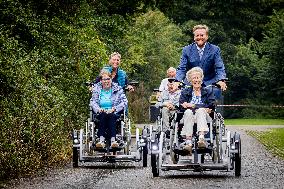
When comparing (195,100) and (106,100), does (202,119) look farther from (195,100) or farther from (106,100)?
(106,100)

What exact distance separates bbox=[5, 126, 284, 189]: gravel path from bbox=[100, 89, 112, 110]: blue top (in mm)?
993

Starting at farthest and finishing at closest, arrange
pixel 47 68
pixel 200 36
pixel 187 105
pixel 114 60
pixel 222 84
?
pixel 47 68, pixel 114 60, pixel 200 36, pixel 222 84, pixel 187 105

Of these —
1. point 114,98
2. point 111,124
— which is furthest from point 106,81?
point 111,124

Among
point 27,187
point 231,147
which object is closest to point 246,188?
point 231,147

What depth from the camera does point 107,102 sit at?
13.5 m

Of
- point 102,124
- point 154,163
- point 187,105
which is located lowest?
point 154,163

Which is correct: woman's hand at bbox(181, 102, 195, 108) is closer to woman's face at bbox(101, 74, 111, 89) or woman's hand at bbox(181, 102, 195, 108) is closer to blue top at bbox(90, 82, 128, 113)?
blue top at bbox(90, 82, 128, 113)

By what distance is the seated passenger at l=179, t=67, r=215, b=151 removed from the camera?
10.7m

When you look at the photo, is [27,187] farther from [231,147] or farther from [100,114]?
[100,114]

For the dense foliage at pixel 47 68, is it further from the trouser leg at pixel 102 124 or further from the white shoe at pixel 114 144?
the white shoe at pixel 114 144

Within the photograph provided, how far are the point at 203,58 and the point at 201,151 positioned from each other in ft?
5.20

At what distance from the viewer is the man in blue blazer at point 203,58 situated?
11.6m

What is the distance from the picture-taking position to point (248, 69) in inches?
2362

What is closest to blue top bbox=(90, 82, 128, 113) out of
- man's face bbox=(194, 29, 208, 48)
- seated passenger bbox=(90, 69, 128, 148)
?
seated passenger bbox=(90, 69, 128, 148)
